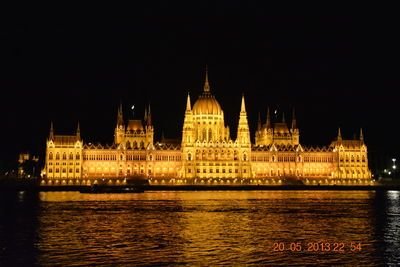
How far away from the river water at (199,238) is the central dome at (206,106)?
10012cm

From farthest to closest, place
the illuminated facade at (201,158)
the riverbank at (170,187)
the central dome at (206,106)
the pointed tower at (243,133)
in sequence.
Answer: the central dome at (206,106) < the pointed tower at (243,133) < the illuminated facade at (201,158) < the riverbank at (170,187)

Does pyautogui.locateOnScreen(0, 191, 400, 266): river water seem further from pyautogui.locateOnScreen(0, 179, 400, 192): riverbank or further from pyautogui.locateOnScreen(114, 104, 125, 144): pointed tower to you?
pyautogui.locateOnScreen(114, 104, 125, 144): pointed tower

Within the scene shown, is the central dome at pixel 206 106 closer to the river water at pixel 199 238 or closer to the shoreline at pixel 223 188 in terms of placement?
the shoreline at pixel 223 188

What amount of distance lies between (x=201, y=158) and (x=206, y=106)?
16785 mm

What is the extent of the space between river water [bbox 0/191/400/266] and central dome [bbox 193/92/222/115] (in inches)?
3941

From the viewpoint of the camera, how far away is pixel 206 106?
530ft

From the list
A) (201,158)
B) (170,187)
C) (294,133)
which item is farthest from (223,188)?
(294,133)

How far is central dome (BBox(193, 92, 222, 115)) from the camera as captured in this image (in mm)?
160750

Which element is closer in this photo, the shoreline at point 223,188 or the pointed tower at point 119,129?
the shoreline at point 223,188

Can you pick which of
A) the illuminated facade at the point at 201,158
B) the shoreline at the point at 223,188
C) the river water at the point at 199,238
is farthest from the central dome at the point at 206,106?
the river water at the point at 199,238

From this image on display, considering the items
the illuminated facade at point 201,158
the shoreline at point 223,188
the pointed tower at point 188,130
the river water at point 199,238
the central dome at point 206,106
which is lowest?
the river water at point 199,238

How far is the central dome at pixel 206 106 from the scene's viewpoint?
161 m

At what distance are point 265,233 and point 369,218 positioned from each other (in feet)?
52.4

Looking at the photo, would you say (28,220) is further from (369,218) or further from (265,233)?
(369,218)
